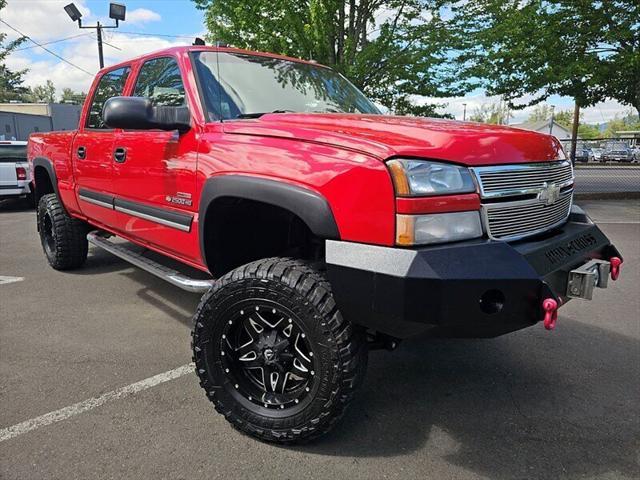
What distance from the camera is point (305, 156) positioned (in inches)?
88.4

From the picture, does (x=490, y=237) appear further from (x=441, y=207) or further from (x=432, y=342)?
(x=432, y=342)

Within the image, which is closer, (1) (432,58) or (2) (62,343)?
(2) (62,343)

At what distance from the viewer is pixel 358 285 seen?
2057 mm

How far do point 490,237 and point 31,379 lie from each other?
108 inches

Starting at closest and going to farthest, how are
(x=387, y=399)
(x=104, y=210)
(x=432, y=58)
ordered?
(x=387, y=399)
(x=104, y=210)
(x=432, y=58)

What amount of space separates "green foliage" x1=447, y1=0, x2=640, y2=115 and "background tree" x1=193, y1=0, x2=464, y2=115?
645 mm

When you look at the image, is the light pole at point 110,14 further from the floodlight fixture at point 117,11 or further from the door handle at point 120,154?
the door handle at point 120,154

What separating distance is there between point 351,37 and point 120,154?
837 cm

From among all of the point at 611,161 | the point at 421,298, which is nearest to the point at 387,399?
the point at 421,298

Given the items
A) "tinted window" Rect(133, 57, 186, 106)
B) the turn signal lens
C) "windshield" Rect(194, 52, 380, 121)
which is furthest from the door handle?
the turn signal lens

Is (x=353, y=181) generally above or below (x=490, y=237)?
above

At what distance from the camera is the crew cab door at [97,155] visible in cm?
392

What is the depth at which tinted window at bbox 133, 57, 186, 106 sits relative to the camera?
3.23m

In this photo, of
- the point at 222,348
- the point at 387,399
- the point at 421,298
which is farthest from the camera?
the point at 387,399
